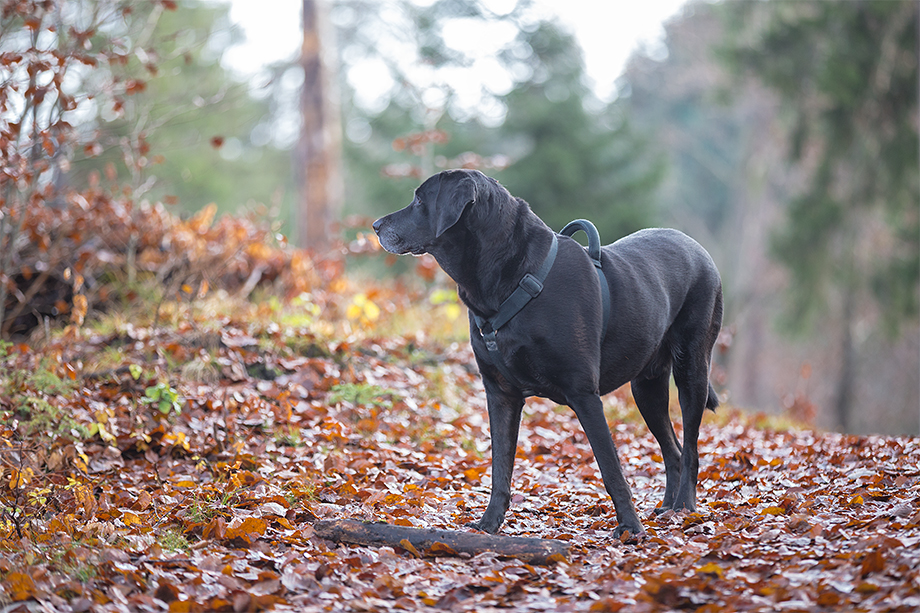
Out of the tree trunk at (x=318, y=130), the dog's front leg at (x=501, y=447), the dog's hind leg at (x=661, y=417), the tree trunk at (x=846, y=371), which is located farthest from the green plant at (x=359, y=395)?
the tree trunk at (x=846, y=371)

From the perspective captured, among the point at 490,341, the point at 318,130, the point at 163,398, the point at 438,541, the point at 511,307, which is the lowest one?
the point at 438,541

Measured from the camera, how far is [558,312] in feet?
13.1

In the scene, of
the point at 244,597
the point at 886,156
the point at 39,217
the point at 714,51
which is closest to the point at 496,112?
the point at 714,51

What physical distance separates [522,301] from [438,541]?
4.20 feet

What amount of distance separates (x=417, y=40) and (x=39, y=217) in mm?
12016

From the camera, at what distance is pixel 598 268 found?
14.0ft

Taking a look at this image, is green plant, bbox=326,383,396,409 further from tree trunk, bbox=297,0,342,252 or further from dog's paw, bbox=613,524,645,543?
tree trunk, bbox=297,0,342,252

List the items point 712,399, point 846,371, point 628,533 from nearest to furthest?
point 628,533 → point 712,399 → point 846,371

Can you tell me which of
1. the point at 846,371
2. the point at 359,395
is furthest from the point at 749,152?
the point at 359,395

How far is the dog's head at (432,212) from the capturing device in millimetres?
4090

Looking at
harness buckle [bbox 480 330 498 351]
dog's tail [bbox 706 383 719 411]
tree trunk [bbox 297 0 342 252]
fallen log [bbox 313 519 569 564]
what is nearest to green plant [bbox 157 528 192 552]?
fallen log [bbox 313 519 569 564]

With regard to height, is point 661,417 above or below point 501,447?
above

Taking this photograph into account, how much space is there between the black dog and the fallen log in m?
0.47

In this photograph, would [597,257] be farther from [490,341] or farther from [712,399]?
[712,399]
